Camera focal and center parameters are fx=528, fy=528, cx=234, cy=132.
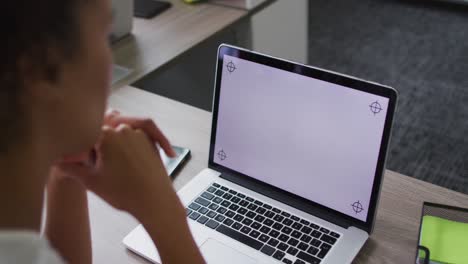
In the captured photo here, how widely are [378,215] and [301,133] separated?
0.20m

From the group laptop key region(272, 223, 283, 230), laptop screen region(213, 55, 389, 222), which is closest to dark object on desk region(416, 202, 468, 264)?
laptop screen region(213, 55, 389, 222)

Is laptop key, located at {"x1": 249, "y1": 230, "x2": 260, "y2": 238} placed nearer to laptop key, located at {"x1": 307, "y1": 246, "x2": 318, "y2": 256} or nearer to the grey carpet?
laptop key, located at {"x1": 307, "y1": 246, "x2": 318, "y2": 256}

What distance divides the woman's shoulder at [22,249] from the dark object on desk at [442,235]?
1.91ft

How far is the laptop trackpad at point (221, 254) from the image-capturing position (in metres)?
0.83

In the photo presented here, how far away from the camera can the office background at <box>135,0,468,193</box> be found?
1940mm

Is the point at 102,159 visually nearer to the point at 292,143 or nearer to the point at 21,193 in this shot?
the point at 21,193

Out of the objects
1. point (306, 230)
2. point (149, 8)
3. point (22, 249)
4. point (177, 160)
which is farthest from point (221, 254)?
point (149, 8)

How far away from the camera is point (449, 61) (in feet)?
9.50

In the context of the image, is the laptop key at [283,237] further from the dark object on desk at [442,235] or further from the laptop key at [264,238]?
the dark object on desk at [442,235]

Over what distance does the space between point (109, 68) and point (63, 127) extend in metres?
0.08

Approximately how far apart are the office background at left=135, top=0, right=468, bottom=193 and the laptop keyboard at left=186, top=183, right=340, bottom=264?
56cm

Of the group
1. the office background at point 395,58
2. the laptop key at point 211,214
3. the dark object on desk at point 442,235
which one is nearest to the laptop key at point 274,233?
the laptop key at point 211,214

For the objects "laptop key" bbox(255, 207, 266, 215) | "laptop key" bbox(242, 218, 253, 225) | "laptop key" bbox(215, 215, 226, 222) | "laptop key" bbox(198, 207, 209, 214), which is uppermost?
"laptop key" bbox(255, 207, 266, 215)

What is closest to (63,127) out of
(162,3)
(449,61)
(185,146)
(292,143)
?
(292,143)
